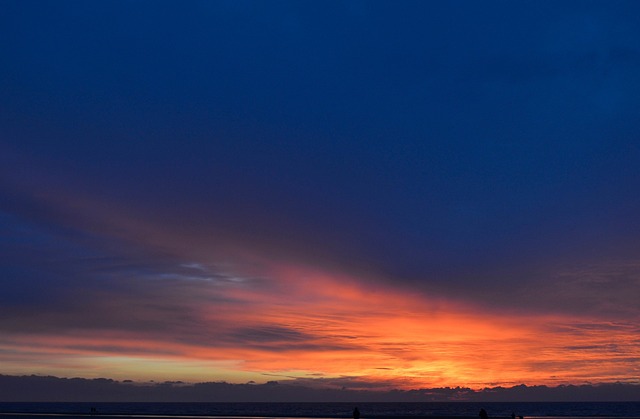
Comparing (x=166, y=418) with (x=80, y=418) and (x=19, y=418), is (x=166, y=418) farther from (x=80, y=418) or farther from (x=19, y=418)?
(x=19, y=418)

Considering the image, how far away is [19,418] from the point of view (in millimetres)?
93812

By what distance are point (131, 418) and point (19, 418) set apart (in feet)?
55.7

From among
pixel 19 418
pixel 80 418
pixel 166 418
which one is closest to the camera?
pixel 19 418

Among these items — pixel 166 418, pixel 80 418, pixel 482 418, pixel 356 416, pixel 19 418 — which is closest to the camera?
pixel 482 418

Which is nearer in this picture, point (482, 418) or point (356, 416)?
point (482, 418)

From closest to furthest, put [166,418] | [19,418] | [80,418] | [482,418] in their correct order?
[482,418], [19,418], [80,418], [166,418]

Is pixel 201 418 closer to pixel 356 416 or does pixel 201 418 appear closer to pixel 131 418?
pixel 131 418

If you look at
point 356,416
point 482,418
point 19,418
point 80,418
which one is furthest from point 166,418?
point 482,418

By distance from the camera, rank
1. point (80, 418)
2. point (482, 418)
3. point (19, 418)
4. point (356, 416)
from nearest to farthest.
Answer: point (482, 418) → point (356, 416) → point (19, 418) → point (80, 418)

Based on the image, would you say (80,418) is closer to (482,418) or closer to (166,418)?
(166,418)

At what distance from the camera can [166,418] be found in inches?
4220

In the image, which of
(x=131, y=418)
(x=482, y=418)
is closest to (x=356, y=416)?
(x=482, y=418)

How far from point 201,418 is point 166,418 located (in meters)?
7.16

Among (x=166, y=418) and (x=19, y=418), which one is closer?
(x=19, y=418)
